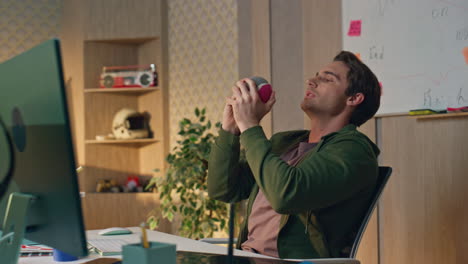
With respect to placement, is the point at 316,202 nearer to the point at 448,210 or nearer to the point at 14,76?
the point at 14,76

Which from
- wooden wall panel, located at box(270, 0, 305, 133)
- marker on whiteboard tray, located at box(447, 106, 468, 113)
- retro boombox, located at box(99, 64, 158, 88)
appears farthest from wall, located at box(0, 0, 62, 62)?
marker on whiteboard tray, located at box(447, 106, 468, 113)

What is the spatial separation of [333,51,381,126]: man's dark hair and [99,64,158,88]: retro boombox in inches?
126

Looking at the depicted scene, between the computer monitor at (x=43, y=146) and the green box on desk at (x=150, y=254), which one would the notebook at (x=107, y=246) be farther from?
the green box on desk at (x=150, y=254)

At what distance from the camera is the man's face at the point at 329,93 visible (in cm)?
188

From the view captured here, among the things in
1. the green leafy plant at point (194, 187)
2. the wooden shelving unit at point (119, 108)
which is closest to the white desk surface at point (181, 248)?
the green leafy plant at point (194, 187)

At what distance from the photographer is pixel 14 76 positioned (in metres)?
0.99

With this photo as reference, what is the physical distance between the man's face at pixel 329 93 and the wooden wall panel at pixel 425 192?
4.01 feet

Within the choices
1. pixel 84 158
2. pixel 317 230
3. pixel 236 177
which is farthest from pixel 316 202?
pixel 84 158

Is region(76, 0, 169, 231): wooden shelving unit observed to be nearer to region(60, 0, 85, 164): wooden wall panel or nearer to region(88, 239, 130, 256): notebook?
region(60, 0, 85, 164): wooden wall panel

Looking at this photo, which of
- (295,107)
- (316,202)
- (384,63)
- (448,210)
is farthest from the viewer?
(295,107)

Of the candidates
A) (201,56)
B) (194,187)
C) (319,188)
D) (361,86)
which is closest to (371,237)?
(194,187)

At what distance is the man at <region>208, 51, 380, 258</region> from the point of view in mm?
1531

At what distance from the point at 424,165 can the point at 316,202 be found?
165 centimetres

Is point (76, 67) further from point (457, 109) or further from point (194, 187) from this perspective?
point (457, 109)
